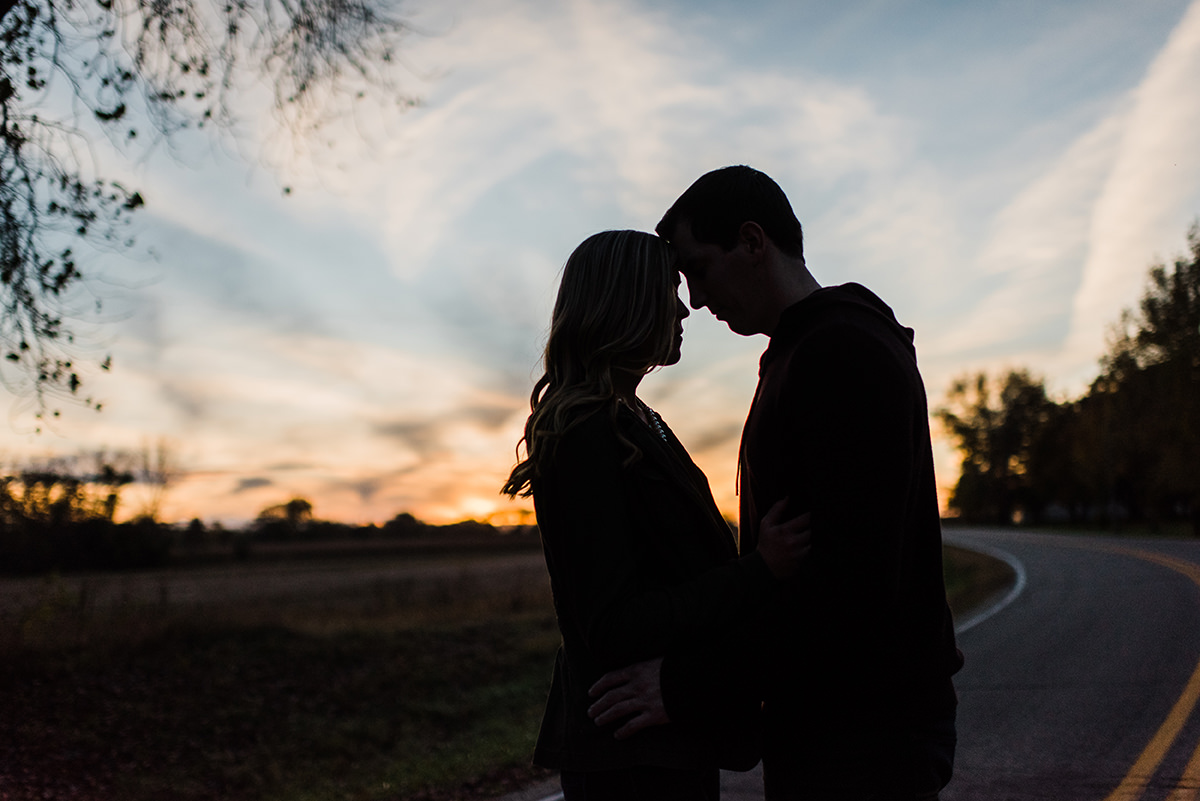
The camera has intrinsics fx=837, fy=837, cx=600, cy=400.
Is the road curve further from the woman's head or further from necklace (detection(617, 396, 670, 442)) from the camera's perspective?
the woman's head

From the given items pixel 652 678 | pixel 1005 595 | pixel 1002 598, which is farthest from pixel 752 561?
pixel 1005 595

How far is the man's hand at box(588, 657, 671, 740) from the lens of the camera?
1.84 m

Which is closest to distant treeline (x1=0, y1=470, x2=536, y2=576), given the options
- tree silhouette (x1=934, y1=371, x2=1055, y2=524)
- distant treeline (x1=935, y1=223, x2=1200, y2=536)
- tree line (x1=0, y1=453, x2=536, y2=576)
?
tree line (x1=0, y1=453, x2=536, y2=576)

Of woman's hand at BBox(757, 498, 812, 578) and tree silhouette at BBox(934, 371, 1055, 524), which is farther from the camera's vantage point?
tree silhouette at BBox(934, 371, 1055, 524)

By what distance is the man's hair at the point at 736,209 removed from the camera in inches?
83.4

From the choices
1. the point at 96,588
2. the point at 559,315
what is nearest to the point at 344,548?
the point at 96,588

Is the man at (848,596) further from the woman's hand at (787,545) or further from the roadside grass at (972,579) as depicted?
the roadside grass at (972,579)

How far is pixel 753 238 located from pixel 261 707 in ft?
38.3

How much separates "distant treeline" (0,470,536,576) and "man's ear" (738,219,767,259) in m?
12.3

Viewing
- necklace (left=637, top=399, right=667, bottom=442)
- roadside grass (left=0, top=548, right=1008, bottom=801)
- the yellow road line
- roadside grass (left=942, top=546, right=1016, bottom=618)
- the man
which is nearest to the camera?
the man

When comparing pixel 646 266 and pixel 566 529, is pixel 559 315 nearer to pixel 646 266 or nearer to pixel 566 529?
pixel 646 266

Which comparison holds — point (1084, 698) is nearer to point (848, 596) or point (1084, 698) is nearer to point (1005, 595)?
point (848, 596)

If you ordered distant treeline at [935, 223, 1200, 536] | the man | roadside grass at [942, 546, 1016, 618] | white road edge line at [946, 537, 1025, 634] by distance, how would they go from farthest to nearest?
distant treeline at [935, 223, 1200, 536]
roadside grass at [942, 546, 1016, 618]
white road edge line at [946, 537, 1025, 634]
the man

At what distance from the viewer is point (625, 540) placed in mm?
1881
